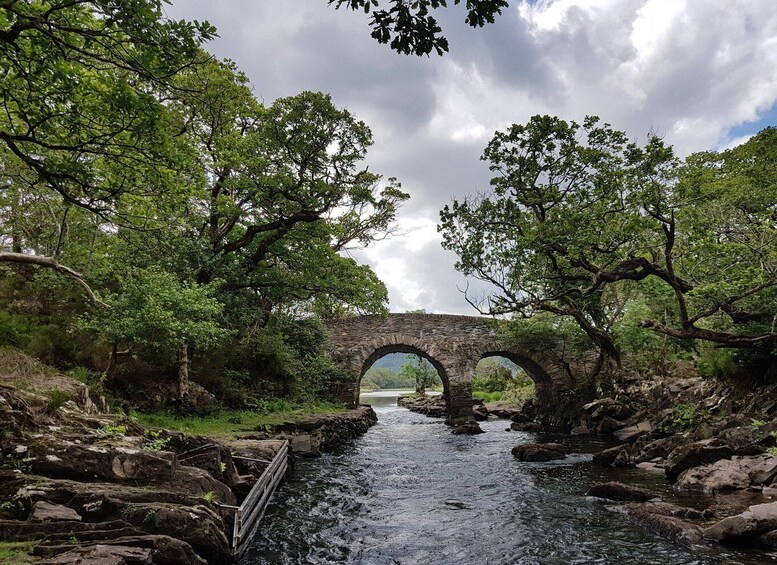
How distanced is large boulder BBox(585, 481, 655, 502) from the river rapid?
1.04ft

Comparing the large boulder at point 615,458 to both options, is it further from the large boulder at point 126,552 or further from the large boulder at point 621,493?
the large boulder at point 126,552

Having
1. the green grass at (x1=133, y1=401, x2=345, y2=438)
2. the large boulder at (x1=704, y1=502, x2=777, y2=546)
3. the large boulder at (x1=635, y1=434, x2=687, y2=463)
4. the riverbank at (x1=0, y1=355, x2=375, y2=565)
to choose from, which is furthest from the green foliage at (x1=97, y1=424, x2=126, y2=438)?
the large boulder at (x1=635, y1=434, x2=687, y2=463)

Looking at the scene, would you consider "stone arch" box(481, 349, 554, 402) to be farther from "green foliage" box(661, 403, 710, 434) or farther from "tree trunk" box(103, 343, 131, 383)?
"tree trunk" box(103, 343, 131, 383)

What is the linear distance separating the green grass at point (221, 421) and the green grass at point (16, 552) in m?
6.60

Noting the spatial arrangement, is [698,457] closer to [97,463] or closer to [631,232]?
[631,232]

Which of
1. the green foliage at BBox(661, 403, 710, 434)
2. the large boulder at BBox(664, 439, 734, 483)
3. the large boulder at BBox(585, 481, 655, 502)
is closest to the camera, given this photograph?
the large boulder at BBox(585, 481, 655, 502)

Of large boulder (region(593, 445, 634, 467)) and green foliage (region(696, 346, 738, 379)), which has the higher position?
green foliage (region(696, 346, 738, 379))

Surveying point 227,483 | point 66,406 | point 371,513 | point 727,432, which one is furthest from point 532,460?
point 66,406

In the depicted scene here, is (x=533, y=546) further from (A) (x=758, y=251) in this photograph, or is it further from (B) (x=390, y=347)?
(B) (x=390, y=347)

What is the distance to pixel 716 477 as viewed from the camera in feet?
26.7

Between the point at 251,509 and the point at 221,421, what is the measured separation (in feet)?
23.1

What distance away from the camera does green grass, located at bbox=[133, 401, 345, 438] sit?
10680 millimetres

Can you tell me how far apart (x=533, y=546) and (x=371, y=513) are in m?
2.85

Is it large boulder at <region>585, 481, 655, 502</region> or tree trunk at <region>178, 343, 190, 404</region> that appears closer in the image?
large boulder at <region>585, 481, 655, 502</region>
